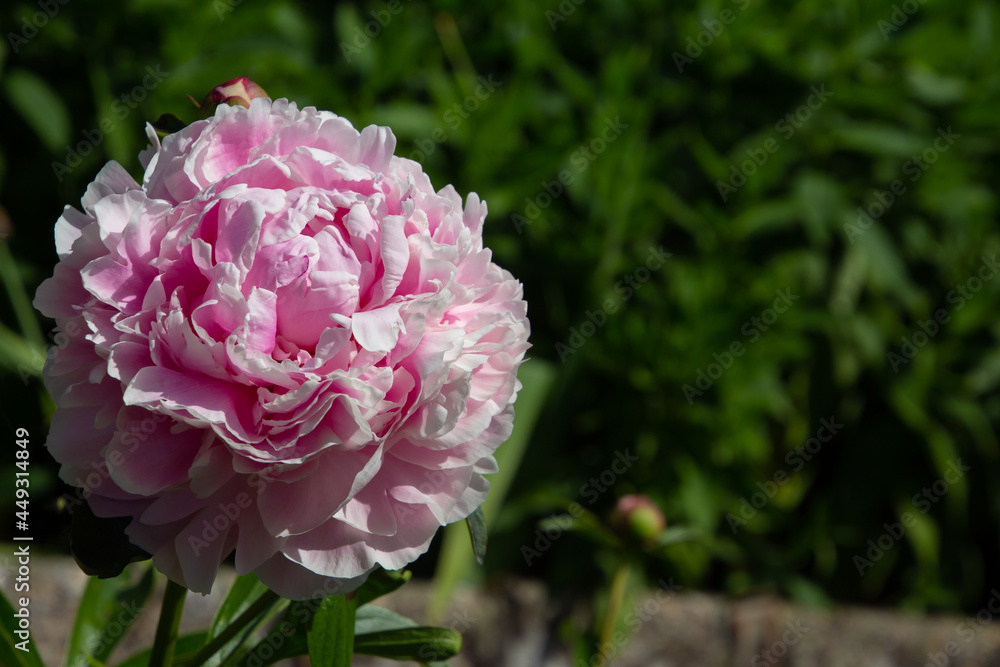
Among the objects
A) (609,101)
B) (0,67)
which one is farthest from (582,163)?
(0,67)

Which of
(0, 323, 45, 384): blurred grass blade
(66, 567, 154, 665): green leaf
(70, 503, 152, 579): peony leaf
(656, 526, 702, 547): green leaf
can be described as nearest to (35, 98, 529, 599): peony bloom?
(70, 503, 152, 579): peony leaf

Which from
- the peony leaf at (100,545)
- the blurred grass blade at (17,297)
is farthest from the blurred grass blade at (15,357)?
the peony leaf at (100,545)

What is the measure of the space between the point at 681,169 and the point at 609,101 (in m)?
0.21

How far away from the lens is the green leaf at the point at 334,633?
17.7 inches

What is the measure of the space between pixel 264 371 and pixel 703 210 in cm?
125

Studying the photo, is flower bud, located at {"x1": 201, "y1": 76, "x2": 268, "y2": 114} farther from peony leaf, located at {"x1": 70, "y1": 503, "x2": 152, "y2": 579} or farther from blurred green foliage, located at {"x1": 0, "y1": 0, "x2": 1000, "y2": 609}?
blurred green foliage, located at {"x1": 0, "y1": 0, "x2": 1000, "y2": 609}

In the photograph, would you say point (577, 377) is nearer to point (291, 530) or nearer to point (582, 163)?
point (582, 163)

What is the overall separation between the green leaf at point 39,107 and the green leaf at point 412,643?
1121 millimetres

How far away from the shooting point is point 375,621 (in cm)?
55

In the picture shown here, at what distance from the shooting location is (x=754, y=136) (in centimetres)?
162

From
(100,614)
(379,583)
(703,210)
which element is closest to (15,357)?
(100,614)

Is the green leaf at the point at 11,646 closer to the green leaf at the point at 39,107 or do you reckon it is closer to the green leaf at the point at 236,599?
the green leaf at the point at 236,599

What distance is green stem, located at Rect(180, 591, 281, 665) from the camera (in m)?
0.47

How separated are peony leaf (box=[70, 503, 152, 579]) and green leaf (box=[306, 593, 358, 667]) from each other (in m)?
0.09
